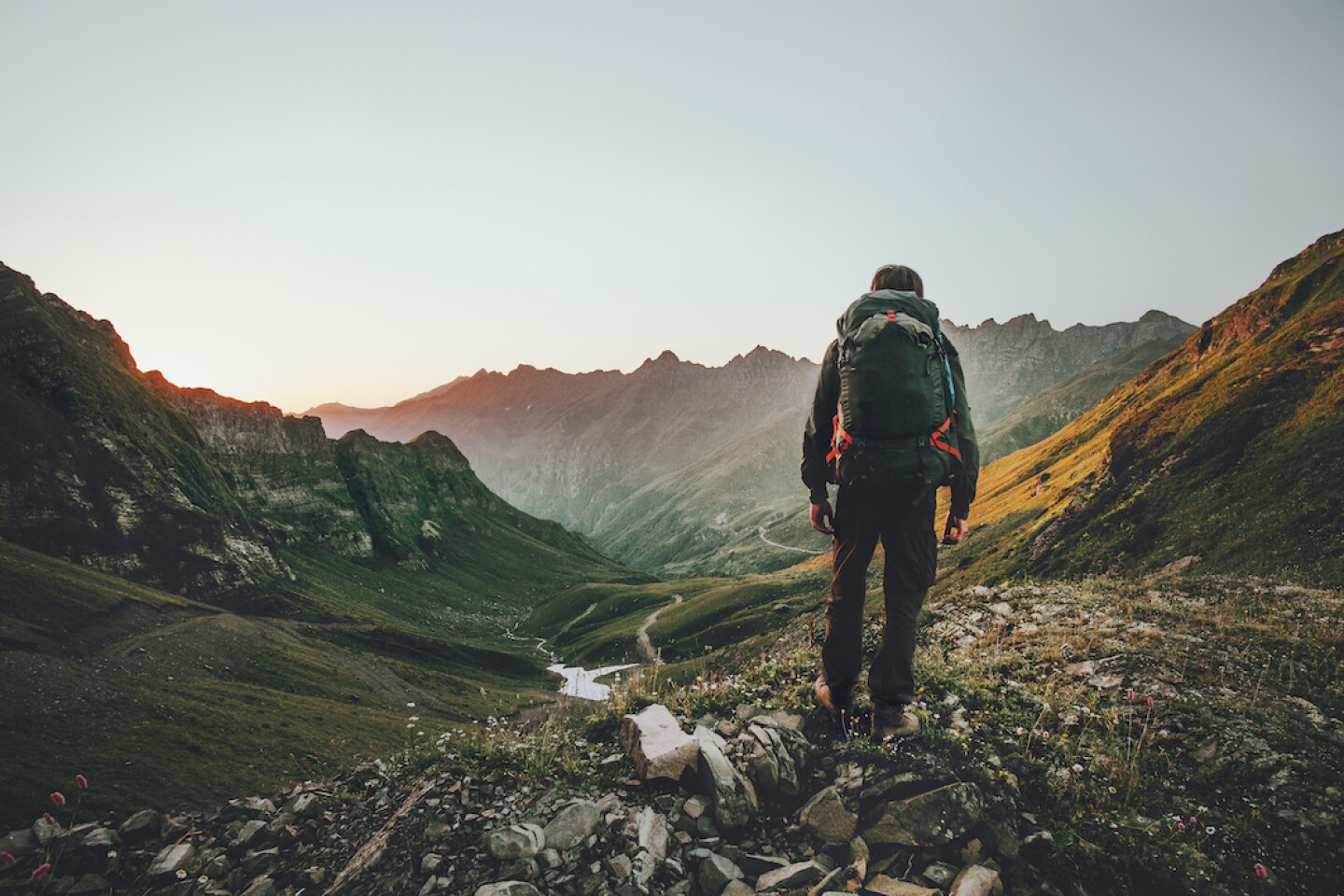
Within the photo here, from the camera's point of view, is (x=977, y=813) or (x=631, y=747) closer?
(x=977, y=813)

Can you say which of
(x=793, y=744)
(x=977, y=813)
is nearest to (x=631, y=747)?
(x=793, y=744)

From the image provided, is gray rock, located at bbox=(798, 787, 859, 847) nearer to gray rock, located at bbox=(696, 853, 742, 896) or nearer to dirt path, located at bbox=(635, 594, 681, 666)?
gray rock, located at bbox=(696, 853, 742, 896)

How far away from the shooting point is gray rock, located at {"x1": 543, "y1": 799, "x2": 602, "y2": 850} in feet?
19.2

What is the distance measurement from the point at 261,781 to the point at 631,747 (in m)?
37.8

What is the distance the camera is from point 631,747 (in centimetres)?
725

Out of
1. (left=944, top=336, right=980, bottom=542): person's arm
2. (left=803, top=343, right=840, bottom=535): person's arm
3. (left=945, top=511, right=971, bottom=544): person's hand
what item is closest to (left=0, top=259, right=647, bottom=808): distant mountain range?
(left=803, top=343, right=840, bottom=535): person's arm

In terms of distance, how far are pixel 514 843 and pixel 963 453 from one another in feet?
22.6

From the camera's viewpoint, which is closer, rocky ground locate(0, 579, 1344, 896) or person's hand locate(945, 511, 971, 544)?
rocky ground locate(0, 579, 1344, 896)

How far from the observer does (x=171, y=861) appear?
746 centimetres

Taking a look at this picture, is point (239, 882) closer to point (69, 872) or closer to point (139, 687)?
point (69, 872)

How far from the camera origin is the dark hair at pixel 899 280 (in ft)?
24.8

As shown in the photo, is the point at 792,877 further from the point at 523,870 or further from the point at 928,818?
the point at 523,870

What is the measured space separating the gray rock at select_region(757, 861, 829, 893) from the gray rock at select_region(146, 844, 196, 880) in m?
7.92

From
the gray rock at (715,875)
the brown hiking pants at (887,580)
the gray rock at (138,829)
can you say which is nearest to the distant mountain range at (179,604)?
the gray rock at (138,829)
